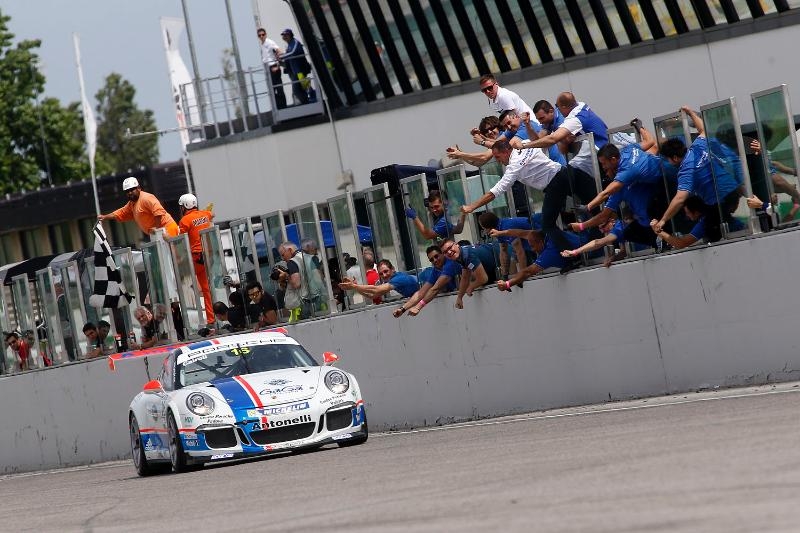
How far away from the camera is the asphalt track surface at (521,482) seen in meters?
8.71

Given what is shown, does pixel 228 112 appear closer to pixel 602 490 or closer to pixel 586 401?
pixel 586 401

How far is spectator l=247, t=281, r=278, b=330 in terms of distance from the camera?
21.2m

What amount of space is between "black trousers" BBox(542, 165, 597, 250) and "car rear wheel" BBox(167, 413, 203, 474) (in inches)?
166

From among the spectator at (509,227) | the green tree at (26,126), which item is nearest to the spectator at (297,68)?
the spectator at (509,227)

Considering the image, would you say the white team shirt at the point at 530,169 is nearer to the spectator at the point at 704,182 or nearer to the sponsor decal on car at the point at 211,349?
the spectator at the point at 704,182

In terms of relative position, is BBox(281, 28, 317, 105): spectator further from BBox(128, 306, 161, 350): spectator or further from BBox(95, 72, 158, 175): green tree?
BBox(95, 72, 158, 175): green tree

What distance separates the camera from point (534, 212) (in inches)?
673

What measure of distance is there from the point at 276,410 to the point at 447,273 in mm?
A: 2806

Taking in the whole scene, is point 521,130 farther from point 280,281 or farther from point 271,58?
point 271,58

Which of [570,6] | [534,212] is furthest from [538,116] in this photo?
[570,6]

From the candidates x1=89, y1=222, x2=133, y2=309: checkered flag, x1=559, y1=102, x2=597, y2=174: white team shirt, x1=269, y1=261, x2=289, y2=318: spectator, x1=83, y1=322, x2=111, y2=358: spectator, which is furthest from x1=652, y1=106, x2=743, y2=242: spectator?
x1=83, y1=322, x2=111, y2=358: spectator

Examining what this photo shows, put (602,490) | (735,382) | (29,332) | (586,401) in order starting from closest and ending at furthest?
(602,490)
(735,382)
(586,401)
(29,332)

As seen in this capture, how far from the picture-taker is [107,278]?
24078 mm

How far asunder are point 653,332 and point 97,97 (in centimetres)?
13311
